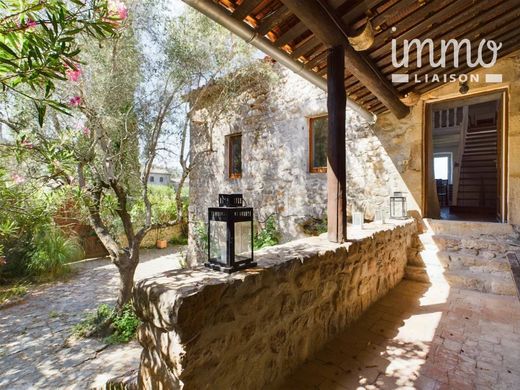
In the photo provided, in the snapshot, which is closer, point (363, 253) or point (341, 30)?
point (341, 30)

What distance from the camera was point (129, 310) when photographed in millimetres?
4289

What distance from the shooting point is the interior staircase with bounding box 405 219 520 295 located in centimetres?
315

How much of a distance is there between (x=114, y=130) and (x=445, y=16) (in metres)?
4.44

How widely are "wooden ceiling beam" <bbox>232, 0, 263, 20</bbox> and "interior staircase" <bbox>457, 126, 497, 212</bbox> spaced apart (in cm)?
743

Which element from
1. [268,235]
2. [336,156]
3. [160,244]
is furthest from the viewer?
[160,244]

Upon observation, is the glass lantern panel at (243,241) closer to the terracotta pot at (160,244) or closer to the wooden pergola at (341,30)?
the wooden pergola at (341,30)

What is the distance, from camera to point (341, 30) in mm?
2135

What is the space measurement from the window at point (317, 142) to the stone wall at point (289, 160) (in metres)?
0.12

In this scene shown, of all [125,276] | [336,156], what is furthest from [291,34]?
[125,276]

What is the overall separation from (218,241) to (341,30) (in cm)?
197

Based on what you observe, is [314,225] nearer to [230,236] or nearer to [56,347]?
[230,236]

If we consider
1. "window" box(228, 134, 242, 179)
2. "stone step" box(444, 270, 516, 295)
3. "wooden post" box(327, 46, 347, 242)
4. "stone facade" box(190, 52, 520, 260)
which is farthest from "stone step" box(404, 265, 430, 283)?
"window" box(228, 134, 242, 179)

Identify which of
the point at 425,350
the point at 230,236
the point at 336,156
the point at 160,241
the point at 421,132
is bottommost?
the point at 160,241

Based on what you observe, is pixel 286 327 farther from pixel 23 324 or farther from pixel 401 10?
pixel 23 324
